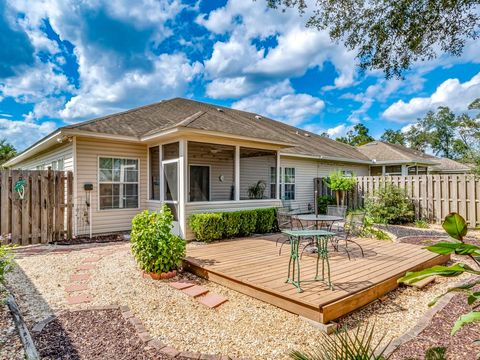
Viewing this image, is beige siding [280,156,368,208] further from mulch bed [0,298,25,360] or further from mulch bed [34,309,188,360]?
mulch bed [0,298,25,360]

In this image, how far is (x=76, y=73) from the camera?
15.2 metres

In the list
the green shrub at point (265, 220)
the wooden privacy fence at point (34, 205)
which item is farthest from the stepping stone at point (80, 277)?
the green shrub at point (265, 220)

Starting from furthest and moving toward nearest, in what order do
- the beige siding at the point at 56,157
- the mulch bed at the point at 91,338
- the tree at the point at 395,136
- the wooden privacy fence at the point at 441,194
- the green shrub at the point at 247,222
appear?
the tree at the point at 395,136 → the wooden privacy fence at the point at 441,194 → the beige siding at the point at 56,157 → the green shrub at the point at 247,222 → the mulch bed at the point at 91,338

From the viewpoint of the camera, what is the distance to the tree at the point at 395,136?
46344 millimetres

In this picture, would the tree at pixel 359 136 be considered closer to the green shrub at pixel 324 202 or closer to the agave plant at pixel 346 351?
the green shrub at pixel 324 202

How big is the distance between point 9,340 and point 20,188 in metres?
6.10

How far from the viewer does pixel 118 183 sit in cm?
912

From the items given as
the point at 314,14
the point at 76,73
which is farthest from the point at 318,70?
the point at 76,73

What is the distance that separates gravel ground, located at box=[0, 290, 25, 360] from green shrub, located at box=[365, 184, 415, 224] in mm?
11386

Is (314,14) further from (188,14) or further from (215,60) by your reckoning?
(215,60)

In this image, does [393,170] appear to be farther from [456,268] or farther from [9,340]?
[9,340]

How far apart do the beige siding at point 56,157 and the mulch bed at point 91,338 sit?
636 centimetres

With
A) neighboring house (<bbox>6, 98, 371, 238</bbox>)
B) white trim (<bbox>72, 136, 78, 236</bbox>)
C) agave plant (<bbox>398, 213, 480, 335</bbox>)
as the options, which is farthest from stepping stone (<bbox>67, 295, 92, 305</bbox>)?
white trim (<bbox>72, 136, 78, 236</bbox>)

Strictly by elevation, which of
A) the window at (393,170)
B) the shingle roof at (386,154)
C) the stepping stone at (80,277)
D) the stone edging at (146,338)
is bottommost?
the stepping stone at (80,277)
